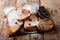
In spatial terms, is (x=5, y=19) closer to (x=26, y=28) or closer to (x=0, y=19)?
(x=0, y=19)

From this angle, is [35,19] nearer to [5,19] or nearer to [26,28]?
[26,28]

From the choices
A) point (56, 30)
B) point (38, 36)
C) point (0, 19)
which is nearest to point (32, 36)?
point (38, 36)

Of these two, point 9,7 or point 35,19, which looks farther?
point 9,7

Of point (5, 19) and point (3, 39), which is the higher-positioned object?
point (5, 19)

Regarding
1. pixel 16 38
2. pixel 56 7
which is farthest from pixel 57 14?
pixel 16 38

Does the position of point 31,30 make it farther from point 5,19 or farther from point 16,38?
point 5,19

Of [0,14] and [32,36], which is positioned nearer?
[32,36]

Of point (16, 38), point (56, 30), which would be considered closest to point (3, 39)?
point (16, 38)

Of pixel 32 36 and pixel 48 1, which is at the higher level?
pixel 48 1
